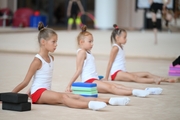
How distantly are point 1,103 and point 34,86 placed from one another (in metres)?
0.44

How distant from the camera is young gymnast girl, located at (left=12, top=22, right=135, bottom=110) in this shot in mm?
5777

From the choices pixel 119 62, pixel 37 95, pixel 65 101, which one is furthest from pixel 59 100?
pixel 119 62

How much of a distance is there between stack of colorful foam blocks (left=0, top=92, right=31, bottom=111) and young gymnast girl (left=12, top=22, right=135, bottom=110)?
0.34 metres

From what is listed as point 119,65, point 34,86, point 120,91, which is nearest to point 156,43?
point 119,65

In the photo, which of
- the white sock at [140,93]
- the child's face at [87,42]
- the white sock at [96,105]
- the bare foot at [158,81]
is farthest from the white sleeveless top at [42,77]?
the bare foot at [158,81]

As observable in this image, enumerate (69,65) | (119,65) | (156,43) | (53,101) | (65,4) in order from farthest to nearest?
(65,4)
(156,43)
(69,65)
(119,65)
(53,101)

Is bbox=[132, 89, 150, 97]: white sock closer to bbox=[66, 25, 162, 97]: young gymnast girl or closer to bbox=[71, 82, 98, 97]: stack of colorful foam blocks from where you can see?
bbox=[66, 25, 162, 97]: young gymnast girl

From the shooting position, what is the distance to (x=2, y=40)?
16.9 metres

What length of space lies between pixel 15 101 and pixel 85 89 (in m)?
1.16

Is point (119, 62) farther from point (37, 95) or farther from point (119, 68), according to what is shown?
point (37, 95)

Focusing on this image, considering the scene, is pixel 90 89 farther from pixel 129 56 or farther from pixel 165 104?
pixel 129 56

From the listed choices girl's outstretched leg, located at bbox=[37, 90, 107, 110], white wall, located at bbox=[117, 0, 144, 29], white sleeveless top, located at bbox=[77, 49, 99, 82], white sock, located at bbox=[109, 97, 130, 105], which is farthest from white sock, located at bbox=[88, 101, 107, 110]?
white wall, located at bbox=[117, 0, 144, 29]

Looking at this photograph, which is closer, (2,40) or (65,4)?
(2,40)

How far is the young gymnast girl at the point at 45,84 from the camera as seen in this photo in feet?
19.0
